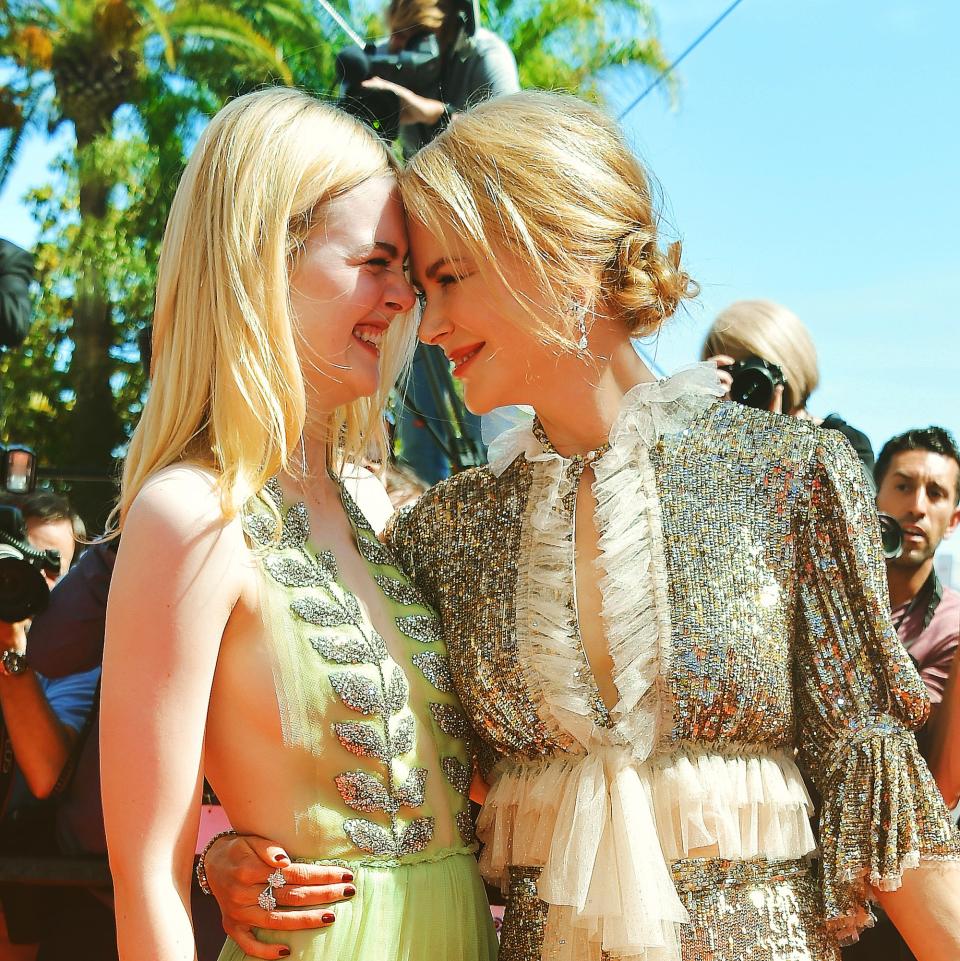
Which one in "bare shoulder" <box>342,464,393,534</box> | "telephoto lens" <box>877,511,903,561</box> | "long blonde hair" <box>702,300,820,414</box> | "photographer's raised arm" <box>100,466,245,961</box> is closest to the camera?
"photographer's raised arm" <box>100,466,245,961</box>

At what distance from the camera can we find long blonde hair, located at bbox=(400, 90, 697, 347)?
175 centimetres

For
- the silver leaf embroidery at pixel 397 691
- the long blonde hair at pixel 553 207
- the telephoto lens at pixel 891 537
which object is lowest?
the silver leaf embroidery at pixel 397 691

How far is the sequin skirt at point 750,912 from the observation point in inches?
61.9

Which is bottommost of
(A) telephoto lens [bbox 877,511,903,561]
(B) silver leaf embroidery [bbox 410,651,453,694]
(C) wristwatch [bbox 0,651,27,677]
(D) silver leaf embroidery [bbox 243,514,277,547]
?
(B) silver leaf embroidery [bbox 410,651,453,694]

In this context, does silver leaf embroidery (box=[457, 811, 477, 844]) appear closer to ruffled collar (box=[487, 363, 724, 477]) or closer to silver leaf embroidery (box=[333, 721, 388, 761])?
silver leaf embroidery (box=[333, 721, 388, 761])

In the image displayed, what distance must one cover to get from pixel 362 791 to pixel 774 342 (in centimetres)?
187

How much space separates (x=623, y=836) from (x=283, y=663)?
528mm

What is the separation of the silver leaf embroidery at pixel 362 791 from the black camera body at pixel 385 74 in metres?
2.04

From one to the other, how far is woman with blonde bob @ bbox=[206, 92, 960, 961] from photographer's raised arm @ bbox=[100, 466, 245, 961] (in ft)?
1.54

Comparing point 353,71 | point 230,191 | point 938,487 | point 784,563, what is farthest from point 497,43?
point 784,563

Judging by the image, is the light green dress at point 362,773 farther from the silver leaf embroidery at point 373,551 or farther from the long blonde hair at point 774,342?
the long blonde hair at point 774,342

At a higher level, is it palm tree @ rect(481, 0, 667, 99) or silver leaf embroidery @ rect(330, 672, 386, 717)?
palm tree @ rect(481, 0, 667, 99)

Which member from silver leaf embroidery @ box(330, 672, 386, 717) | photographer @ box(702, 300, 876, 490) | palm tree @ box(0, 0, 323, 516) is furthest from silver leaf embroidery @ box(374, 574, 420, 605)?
palm tree @ box(0, 0, 323, 516)

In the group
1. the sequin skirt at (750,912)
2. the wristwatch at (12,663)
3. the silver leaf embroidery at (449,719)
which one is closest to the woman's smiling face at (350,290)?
the silver leaf embroidery at (449,719)
